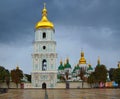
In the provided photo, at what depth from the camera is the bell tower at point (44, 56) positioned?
246 ft

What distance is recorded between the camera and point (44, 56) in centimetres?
7700

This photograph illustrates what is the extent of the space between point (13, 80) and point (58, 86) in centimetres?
1307

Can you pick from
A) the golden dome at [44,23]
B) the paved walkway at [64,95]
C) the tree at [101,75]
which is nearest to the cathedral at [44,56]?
the golden dome at [44,23]

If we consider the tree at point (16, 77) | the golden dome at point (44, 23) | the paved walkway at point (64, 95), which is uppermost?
the golden dome at point (44, 23)

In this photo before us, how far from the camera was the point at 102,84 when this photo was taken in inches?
3398

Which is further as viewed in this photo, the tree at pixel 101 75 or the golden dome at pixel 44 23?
the golden dome at pixel 44 23

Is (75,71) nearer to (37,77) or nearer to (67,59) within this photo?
(67,59)

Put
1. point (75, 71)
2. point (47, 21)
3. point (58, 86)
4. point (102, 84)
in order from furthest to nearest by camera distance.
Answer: point (75, 71) < point (102, 84) < point (47, 21) < point (58, 86)

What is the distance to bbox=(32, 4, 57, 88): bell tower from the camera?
2950 inches

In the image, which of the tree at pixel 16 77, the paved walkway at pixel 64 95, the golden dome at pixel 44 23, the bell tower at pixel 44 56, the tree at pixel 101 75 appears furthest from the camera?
the golden dome at pixel 44 23

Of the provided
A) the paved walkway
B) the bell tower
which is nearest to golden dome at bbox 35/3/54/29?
the bell tower

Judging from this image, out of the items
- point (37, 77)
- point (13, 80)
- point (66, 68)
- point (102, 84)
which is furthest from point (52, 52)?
point (66, 68)

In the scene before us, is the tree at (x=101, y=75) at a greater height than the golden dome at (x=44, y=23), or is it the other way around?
the golden dome at (x=44, y=23)

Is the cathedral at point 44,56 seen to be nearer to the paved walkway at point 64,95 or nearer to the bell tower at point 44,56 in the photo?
the bell tower at point 44,56
